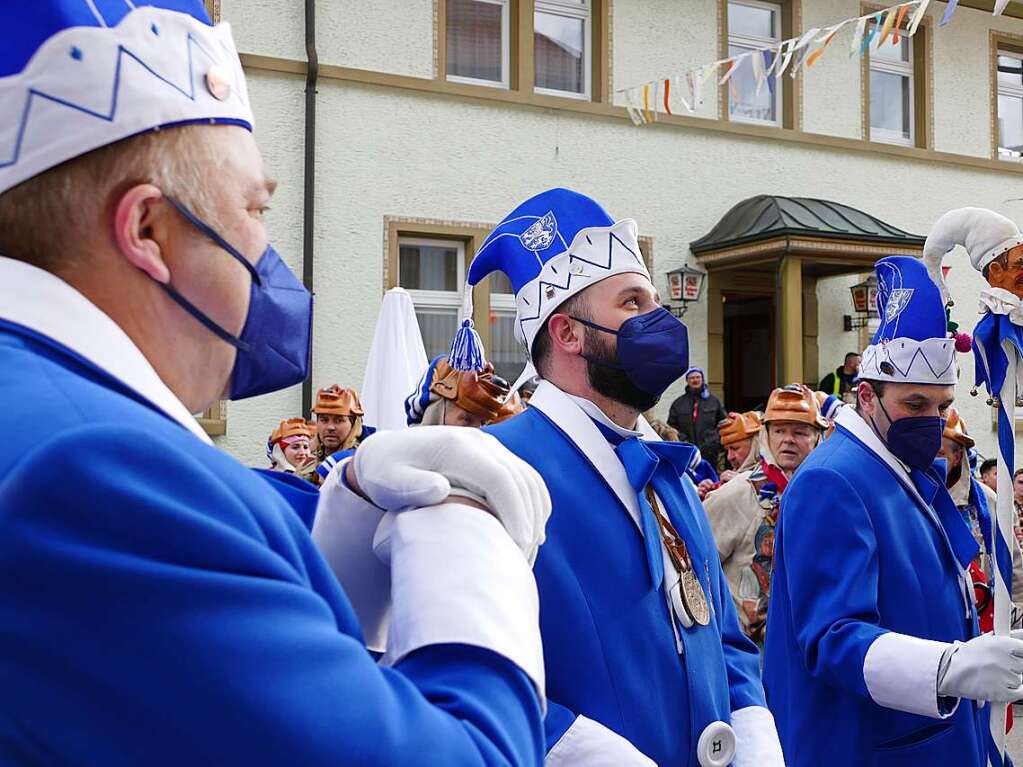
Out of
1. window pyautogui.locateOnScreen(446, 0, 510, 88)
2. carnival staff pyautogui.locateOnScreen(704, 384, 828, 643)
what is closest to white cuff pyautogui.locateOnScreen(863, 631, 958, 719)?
carnival staff pyautogui.locateOnScreen(704, 384, 828, 643)

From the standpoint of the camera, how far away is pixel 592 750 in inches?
74.9

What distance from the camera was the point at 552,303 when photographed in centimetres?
267

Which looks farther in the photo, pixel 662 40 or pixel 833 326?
pixel 833 326

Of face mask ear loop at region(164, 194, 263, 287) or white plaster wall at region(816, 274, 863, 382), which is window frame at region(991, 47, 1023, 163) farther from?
face mask ear loop at region(164, 194, 263, 287)

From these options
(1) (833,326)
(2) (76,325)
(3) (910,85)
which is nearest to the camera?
(2) (76,325)

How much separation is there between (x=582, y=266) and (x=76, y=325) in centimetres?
181

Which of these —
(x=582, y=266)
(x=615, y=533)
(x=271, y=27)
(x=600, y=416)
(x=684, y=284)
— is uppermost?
(x=271, y=27)

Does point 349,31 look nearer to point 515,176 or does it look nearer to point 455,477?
point 515,176

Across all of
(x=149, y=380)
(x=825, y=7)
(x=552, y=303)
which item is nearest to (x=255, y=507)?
(x=149, y=380)

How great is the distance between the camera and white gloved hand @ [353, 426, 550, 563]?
1.15 metres

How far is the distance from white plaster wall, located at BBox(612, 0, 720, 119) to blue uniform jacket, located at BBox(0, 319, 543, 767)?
38.7ft

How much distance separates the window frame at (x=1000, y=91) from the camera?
14773mm

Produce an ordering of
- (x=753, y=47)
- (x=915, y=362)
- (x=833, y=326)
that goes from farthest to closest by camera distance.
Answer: (x=833, y=326) → (x=753, y=47) → (x=915, y=362)

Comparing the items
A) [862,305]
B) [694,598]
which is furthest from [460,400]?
[862,305]
